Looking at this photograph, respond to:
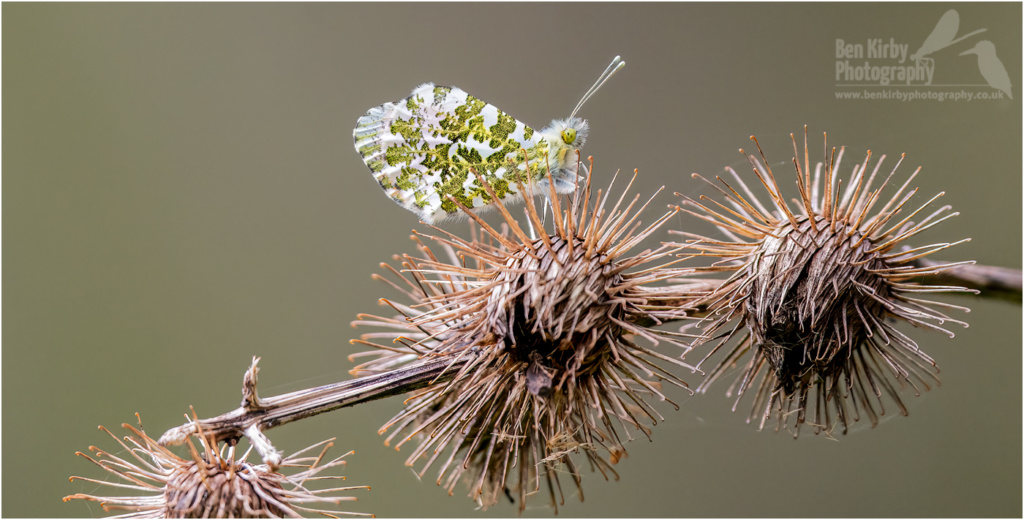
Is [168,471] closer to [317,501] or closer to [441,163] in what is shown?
[317,501]

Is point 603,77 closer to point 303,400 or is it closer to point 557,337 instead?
point 557,337

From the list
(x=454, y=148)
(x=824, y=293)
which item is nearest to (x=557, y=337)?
(x=824, y=293)

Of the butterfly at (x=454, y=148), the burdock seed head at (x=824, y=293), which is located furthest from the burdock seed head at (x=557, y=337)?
the butterfly at (x=454, y=148)

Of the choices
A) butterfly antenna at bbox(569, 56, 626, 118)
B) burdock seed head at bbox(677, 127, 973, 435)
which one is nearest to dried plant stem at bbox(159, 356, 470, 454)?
burdock seed head at bbox(677, 127, 973, 435)

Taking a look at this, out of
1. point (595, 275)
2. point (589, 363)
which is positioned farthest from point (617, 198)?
point (589, 363)

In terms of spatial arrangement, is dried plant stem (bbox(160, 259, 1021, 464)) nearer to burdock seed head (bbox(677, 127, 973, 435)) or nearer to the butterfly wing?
burdock seed head (bbox(677, 127, 973, 435))

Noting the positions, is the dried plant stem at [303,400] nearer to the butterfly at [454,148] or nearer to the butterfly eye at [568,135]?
the butterfly at [454,148]
